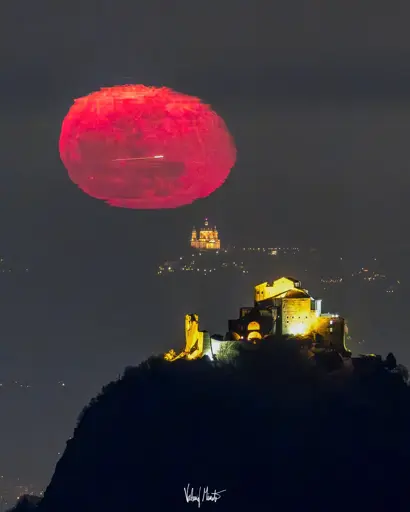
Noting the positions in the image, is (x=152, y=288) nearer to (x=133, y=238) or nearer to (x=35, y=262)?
(x=133, y=238)

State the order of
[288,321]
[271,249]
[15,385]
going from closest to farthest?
[288,321], [15,385], [271,249]

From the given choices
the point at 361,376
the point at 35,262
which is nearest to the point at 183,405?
the point at 361,376

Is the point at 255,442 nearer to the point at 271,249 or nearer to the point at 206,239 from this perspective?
the point at 271,249

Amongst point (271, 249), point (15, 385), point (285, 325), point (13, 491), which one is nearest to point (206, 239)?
point (271, 249)

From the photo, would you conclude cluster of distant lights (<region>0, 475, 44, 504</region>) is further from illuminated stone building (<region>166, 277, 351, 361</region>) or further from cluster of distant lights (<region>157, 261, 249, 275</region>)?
illuminated stone building (<region>166, 277, 351, 361</region>)

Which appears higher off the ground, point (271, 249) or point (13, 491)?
point (271, 249)
